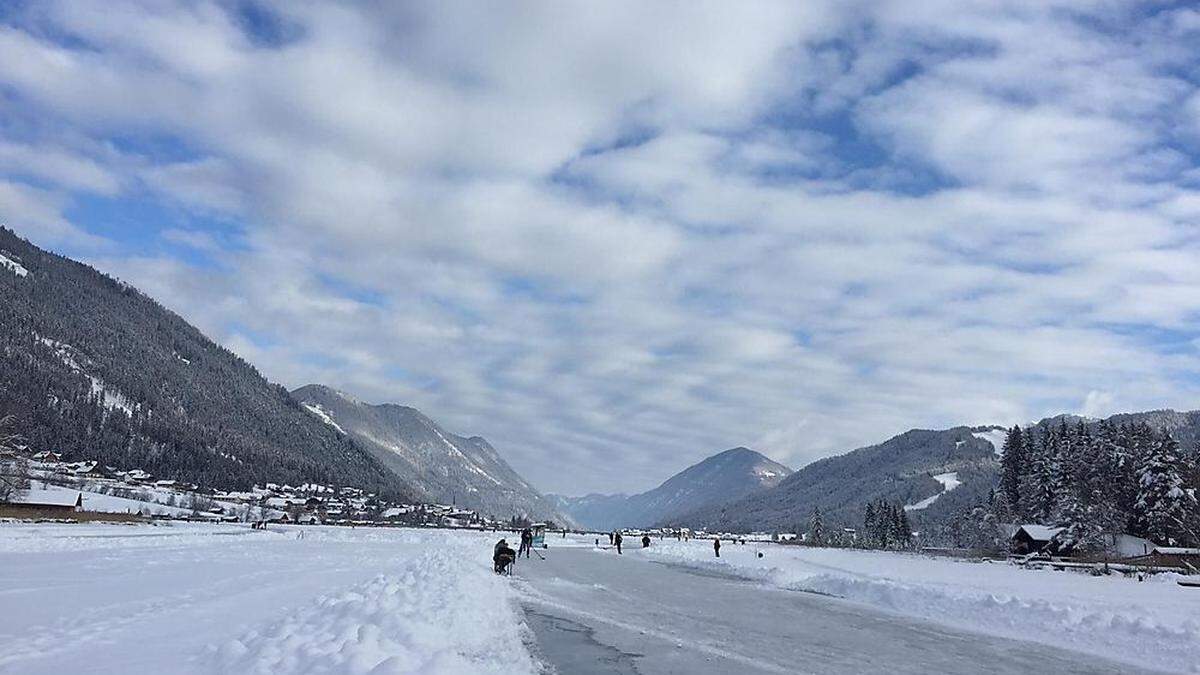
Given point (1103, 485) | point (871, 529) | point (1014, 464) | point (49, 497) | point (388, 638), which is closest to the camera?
point (388, 638)

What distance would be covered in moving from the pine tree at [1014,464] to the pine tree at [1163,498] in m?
29.1

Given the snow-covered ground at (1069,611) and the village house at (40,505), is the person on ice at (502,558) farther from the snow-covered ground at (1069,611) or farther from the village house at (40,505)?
the village house at (40,505)

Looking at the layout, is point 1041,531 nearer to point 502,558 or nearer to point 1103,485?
point 1103,485

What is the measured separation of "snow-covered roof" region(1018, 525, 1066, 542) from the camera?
72312 mm

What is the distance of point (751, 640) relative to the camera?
1609cm

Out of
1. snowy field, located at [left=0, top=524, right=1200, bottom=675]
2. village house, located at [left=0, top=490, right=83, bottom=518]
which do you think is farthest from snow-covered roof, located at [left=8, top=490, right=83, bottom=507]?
snowy field, located at [left=0, top=524, right=1200, bottom=675]

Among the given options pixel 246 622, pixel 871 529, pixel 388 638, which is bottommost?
pixel 871 529

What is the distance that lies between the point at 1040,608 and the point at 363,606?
57.5 ft

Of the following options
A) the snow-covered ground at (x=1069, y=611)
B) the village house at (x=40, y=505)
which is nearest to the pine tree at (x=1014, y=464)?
the snow-covered ground at (x=1069, y=611)

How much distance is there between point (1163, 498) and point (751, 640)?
6732cm

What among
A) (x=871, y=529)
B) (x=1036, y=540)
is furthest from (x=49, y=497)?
(x=871, y=529)

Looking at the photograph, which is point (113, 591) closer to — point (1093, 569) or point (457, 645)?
point (457, 645)

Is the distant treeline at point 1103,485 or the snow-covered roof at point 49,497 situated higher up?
the distant treeline at point 1103,485

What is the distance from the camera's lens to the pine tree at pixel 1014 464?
9762 cm
